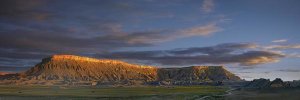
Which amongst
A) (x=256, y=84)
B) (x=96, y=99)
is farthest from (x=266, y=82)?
(x=96, y=99)

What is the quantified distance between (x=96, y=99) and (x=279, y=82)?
139678mm

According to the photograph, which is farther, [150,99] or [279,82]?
[279,82]

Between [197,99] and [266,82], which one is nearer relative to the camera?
[197,99]

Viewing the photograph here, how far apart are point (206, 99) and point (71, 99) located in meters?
25.9

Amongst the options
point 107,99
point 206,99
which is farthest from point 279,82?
point 107,99

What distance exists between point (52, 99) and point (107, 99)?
1031 cm

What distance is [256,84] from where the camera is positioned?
7490 inches

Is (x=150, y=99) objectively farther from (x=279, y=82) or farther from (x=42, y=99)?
(x=279, y=82)

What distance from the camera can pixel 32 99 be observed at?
71750 millimetres

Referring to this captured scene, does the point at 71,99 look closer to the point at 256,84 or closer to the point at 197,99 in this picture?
the point at 197,99

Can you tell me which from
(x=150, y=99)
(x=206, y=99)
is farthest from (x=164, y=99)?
(x=206, y=99)

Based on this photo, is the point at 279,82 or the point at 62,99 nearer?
the point at 62,99

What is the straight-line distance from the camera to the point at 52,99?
71.6 metres

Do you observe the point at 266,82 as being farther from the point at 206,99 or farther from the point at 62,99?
the point at 62,99
